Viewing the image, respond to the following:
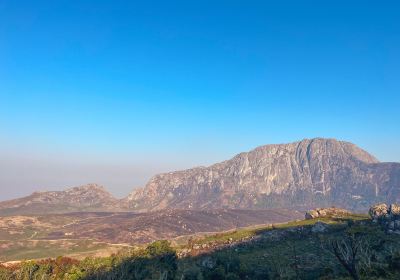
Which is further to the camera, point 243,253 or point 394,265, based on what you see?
point 243,253

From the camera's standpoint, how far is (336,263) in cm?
13625

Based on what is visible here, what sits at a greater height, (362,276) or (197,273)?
(362,276)

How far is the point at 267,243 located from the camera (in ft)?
655

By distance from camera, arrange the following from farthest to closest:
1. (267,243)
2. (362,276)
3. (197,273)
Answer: (267,243), (197,273), (362,276)

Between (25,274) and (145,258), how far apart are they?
43015mm

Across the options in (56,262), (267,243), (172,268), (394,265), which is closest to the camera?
(394,265)

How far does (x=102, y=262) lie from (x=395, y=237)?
400 feet

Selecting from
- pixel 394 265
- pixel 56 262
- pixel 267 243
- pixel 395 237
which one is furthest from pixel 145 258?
pixel 395 237

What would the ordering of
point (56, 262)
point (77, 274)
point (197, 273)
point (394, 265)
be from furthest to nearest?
1. point (56, 262)
2. point (197, 273)
3. point (77, 274)
4. point (394, 265)

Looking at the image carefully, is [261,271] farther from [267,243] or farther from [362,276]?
[362,276]

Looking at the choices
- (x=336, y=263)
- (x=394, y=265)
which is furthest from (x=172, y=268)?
(x=394, y=265)

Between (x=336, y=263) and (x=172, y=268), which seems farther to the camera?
(x=172, y=268)

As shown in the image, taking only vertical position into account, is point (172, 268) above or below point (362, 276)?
below

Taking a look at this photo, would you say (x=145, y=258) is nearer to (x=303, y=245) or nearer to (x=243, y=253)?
(x=243, y=253)
